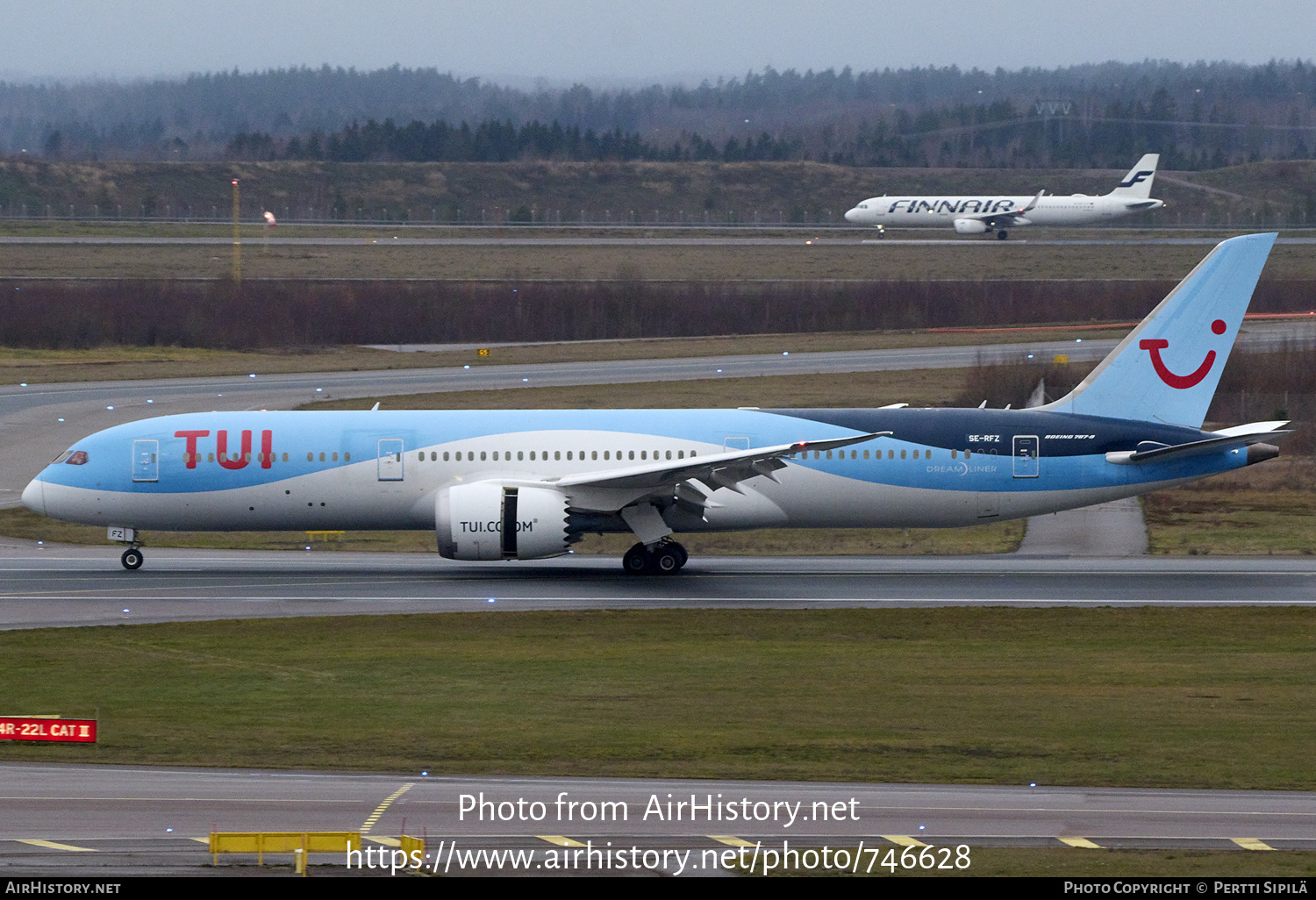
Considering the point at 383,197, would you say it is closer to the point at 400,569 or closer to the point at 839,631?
the point at 400,569

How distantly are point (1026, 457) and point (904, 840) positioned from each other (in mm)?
20893

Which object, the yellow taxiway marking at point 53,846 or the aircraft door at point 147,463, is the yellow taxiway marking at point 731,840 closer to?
the yellow taxiway marking at point 53,846

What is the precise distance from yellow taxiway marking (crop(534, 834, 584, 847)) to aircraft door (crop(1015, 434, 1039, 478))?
2197cm

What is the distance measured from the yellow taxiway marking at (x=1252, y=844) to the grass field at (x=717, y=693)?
252 centimetres

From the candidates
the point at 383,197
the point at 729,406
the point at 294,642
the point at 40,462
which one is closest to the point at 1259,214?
the point at 383,197

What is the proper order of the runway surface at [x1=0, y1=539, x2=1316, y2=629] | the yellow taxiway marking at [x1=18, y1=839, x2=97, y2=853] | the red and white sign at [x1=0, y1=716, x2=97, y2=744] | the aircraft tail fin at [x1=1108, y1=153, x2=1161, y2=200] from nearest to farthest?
the yellow taxiway marking at [x1=18, y1=839, x2=97, y2=853]
the red and white sign at [x1=0, y1=716, x2=97, y2=744]
the runway surface at [x1=0, y1=539, x2=1316, y2=629]
the aircraft tail fin at [x1=1108, y1=153, x2=1161, y2=200]

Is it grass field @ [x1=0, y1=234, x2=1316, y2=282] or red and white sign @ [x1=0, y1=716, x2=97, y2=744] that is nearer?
red and white sign @ [x1=0, y1=716, x2=97, y2=744]

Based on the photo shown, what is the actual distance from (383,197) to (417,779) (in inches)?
5329

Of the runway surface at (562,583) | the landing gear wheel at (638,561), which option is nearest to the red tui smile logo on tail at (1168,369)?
the runway surface at (562,583)

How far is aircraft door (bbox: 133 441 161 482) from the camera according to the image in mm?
33875

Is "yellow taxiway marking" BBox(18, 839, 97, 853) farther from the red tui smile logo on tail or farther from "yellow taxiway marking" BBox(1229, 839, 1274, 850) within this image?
the red tui smile logo on tail

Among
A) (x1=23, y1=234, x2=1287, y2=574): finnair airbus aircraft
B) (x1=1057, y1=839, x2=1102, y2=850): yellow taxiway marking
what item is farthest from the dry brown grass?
(x1=1057, y1=839, x2=1102, y2=850): yellow taxiway marking

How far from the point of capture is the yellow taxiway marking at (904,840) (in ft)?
46.1

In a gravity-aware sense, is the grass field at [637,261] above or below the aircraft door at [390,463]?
above
